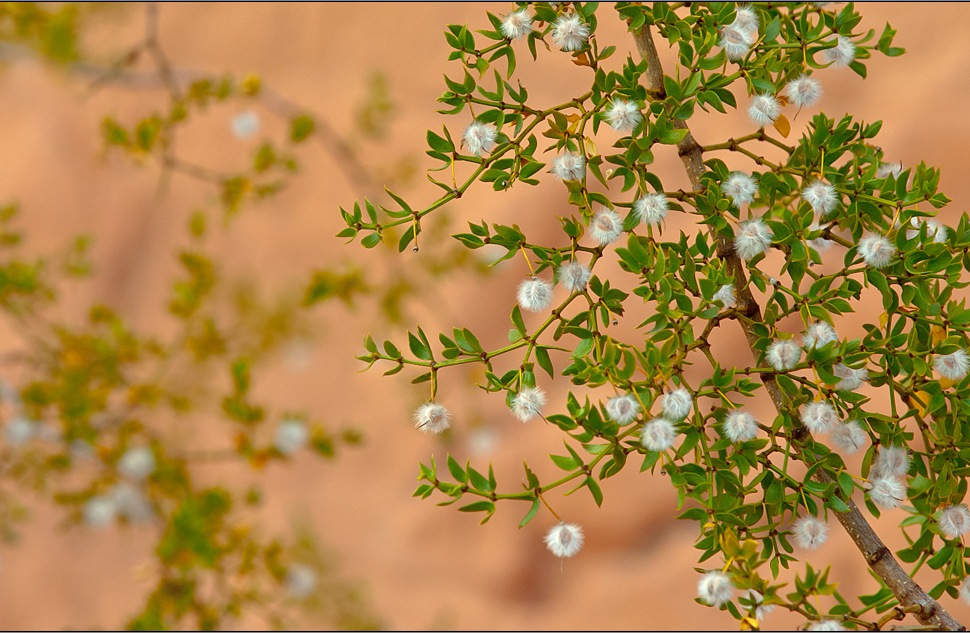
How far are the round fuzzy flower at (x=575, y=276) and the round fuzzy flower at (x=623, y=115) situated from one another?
2.3 inches

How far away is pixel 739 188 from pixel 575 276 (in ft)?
0.28

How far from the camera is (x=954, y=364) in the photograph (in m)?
0.32

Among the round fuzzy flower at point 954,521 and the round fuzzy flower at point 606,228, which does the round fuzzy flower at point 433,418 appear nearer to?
the round fuzzy flower at point 606,228

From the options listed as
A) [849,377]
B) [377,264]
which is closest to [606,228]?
[849,377]

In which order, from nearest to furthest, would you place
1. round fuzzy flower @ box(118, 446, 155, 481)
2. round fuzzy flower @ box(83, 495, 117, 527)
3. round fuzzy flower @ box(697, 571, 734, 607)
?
1. round fuzzy flower @ box(697, 571, 734, 607)
2. round fuzzy flower @ box(118, 446, 155, 481)
3. round fuzzy flower @ box(83, 495, 117, 527)

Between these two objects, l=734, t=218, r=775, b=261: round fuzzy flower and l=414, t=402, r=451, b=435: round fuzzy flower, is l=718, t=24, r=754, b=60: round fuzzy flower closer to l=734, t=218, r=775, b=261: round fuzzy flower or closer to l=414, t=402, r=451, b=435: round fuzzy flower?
l=734, t=218, r=775, b=261: round fuzzy flower

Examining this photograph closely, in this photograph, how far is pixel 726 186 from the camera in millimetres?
324

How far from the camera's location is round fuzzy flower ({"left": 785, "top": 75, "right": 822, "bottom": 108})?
1.09 ft

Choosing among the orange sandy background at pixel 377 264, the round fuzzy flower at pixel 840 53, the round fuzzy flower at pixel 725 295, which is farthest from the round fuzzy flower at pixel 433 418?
the orange sandy background at pixel 377 264

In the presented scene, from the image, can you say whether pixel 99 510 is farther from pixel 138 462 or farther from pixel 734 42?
pixel 734 42

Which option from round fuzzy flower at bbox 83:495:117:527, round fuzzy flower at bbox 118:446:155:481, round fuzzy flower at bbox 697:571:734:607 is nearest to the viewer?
round fuzzy flower at bbox 697:571:734:607

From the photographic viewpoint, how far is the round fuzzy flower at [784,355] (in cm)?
30

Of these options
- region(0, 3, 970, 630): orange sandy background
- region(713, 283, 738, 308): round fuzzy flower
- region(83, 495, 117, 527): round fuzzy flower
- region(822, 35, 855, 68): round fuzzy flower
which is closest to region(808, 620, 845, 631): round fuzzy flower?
region(713, 283, 738, 308): round fuzzy flower

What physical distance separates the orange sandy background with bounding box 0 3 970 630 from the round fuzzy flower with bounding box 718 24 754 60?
19.9 inches
